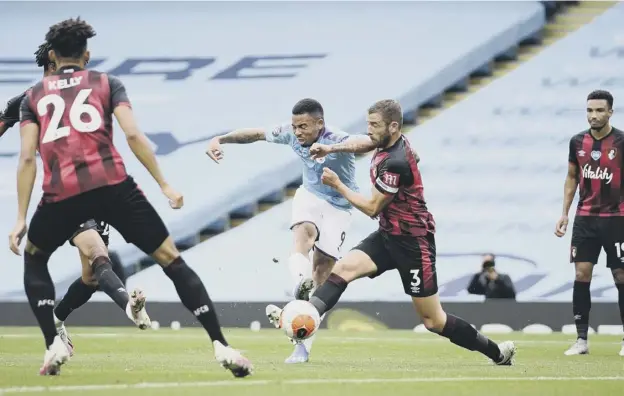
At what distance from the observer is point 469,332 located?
901 centimetres

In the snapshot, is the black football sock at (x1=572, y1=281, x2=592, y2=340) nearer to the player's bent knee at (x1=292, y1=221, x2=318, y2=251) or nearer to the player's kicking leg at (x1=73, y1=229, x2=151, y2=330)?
the player's bent knee at (x1=292, y1=221, x2=318, y2=251)

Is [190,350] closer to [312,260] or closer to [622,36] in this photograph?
[312,260]

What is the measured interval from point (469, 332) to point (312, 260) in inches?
97.3

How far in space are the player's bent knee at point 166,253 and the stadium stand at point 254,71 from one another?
13.3 metres

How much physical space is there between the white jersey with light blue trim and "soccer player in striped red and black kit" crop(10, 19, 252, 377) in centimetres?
342

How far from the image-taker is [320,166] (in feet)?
35.4

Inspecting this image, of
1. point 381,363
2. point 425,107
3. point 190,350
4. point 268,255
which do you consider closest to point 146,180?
point 268,255

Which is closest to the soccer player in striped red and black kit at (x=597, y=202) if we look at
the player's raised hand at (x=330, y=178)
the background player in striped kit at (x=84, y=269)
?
the player's raised hand at (x=330, y=178)

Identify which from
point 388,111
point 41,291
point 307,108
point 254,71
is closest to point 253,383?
point 41,291

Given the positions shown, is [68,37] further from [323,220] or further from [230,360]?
[323,220]

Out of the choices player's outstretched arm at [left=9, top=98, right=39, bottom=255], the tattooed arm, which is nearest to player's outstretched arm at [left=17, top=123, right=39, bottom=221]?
player's outstretched arm at [left=9, top=98, right=39, bottom=255]

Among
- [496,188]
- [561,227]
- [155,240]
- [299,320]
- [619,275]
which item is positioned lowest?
[496,188]

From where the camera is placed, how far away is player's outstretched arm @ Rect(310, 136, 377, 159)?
8914 millimetres

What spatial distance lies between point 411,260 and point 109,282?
2586 millimetres
